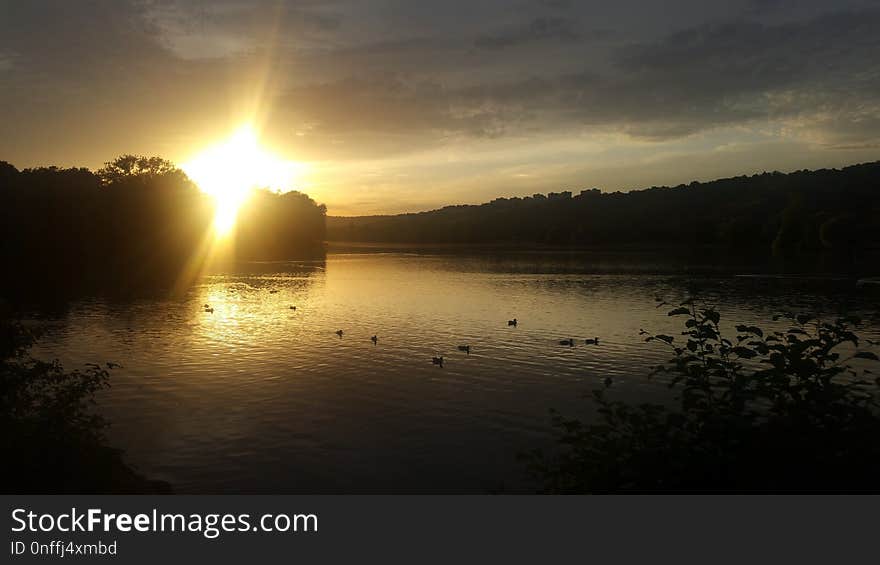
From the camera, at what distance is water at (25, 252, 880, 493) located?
2092cm

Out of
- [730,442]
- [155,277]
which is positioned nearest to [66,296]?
[155,277]

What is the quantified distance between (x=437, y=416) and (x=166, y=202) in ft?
423

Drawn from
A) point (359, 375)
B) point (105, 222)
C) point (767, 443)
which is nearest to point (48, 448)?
point (767, 443)

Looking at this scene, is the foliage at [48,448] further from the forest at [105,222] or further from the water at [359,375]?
the forest at [105,222]

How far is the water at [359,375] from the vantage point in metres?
20.9

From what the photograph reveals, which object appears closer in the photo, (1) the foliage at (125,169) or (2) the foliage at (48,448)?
(2) the foliage at (48,448)

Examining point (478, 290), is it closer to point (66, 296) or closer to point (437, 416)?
point (66, 296)

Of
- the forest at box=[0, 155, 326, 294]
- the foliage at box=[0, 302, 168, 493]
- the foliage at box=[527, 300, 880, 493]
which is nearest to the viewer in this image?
the foliage at box=[527, 300, 880, 493]

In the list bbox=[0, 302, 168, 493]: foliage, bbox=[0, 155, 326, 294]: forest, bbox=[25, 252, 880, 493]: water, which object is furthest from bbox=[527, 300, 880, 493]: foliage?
bbox=[0, 155, 326, 294]: forest

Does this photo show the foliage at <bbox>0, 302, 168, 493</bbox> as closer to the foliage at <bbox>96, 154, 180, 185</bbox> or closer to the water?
the water

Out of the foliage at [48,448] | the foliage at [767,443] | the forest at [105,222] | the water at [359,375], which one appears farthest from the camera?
the forest at [105,222]

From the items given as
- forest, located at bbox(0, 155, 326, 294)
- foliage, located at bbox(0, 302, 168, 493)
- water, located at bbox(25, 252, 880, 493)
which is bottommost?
water, located at bbox(25, 252, 880, 493)

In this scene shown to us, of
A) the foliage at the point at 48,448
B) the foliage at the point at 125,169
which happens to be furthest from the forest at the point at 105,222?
the foliage at the point at 48,448

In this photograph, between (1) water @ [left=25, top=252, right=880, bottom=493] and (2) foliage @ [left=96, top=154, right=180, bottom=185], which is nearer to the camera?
(1) water @ [left=25, top=252, right=880, bottom=493]
